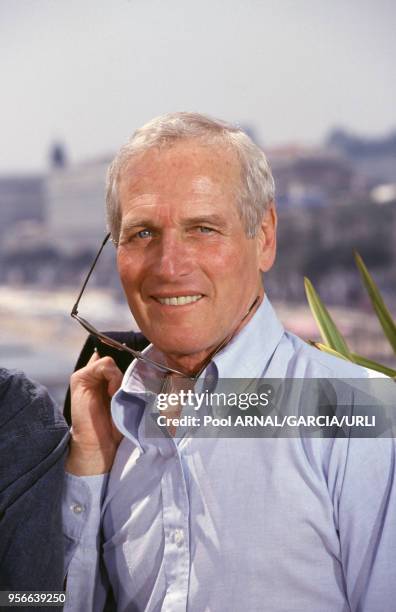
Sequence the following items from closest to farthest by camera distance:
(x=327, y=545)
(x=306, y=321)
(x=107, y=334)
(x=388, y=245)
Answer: (x=327, y=545) → (x=107, y=334) → (x=306, y=321) → (x=388, y=245)

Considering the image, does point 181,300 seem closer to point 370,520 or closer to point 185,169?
point 185,169

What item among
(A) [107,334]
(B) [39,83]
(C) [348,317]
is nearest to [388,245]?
(C) [348,317]

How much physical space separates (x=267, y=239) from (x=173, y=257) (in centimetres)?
15

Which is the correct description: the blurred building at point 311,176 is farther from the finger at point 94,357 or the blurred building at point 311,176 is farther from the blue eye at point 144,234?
the blue eye at point 144,234

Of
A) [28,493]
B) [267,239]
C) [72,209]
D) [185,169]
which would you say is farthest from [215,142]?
[72,209]

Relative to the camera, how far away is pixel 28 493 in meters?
0.97

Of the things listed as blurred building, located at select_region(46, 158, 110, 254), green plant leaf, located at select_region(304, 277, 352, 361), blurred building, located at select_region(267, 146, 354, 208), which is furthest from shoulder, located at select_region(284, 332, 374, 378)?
blurred building, located at select_region(46, 158, 110, 254)

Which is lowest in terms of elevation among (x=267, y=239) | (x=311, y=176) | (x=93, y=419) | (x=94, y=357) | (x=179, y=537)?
(x=179, y=537)

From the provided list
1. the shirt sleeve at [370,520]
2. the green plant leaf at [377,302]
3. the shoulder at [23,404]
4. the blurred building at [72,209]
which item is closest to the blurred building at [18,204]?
the blurred building at [72,209]

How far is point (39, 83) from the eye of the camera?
38.0ft

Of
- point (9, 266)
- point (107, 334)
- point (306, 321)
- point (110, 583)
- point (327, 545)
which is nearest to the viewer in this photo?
point (327, 545)

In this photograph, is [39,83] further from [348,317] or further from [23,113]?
[348,317]

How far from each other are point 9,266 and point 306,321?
4565mm

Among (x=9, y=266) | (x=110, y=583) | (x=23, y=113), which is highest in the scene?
(x=23, y=113)
